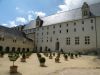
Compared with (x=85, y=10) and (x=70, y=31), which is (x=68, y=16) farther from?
(x=85, y=10)

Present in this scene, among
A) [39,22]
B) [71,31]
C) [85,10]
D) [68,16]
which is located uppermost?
Result: [85,10]

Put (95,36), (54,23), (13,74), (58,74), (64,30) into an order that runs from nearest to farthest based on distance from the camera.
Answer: (13,74)
(58,74)
(95,36)
(64,30)
(54,23)

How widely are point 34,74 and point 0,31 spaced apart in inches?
1615

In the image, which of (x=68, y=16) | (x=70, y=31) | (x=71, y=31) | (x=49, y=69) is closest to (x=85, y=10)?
(x=68, y=16)

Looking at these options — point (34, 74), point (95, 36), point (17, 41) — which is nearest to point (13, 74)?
point (34, 74)

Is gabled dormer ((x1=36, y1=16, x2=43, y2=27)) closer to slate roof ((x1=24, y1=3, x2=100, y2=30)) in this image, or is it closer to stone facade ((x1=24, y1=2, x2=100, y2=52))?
stone facade ((x1=24, y1=2, x2=100, y2=52))

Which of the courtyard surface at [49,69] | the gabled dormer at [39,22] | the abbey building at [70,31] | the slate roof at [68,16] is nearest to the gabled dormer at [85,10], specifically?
the abbey building at [70,31]

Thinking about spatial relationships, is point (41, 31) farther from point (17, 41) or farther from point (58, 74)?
point (58, 74)

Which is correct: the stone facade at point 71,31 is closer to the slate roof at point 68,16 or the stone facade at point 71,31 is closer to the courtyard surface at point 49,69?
the slate roof at point 68,16

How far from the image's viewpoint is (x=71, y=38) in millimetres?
53750

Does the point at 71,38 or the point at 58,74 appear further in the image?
the point at 71,38

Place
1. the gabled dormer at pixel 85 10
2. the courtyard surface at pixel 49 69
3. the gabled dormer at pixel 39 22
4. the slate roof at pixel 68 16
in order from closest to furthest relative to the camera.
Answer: the courtyard surface at pixel 49 69, the gabled dormer at pixel 85 10, the slate roof at pixel 68 16, the gabled dormer at pixel 39 22

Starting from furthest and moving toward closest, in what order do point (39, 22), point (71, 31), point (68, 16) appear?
point (39, 22) < point (68, 16) < point (71, 31)

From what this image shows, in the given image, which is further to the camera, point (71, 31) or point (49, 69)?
point (71, 31)
